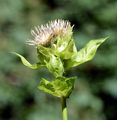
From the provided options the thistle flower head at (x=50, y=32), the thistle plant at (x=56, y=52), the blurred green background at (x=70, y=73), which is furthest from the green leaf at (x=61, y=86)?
the blurred green background at (x=70, y=73)

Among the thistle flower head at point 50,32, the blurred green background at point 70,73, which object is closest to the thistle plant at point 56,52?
the thistle flower head at point 50,32

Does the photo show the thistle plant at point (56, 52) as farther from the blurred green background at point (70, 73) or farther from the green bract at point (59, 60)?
the blurred green background at point (70, 73)

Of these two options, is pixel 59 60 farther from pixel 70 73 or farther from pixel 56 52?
pixel 70 73

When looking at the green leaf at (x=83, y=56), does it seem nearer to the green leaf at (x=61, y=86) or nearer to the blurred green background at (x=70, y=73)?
the green leaf at (x=61, y=86)

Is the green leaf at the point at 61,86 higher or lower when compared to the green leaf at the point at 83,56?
lower

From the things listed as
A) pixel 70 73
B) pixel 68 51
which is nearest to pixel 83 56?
pixel 68 51

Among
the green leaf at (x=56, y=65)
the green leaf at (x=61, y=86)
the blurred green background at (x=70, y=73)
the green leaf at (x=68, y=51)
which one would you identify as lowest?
the green leaf at (x=61, y=86)

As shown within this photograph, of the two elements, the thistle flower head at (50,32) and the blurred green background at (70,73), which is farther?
the blurred green background at (70,73)

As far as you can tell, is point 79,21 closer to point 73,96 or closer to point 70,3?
point 70,3
